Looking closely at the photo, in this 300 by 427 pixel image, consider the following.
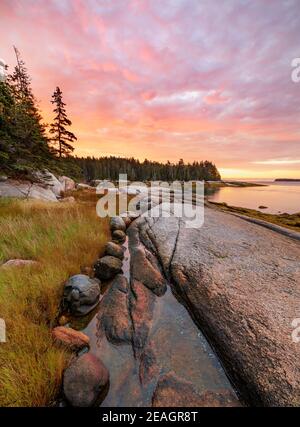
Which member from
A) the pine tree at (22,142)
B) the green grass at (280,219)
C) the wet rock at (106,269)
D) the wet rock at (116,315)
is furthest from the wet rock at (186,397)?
the pine tree at (22,142)

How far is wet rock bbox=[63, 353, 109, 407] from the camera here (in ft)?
6.37

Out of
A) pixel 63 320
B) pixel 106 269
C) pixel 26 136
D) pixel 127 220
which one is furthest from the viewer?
pixel 26 136

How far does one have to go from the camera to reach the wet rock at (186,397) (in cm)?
202

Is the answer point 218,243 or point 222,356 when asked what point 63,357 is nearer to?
point 222,356

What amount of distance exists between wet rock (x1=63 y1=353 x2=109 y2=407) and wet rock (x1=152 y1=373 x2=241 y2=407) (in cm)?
63

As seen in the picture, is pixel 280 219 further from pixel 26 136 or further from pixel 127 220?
pixel 26 136

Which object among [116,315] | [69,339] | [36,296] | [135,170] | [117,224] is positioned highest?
[135,170]

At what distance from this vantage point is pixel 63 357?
2.21m

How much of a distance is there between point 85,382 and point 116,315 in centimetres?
123

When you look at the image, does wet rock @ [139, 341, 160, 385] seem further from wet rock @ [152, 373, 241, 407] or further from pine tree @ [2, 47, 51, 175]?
pine tree @ [2, 47, 51, 175]

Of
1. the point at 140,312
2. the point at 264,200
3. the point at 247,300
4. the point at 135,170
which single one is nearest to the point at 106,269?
the point at 140,312

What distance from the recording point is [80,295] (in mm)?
3338

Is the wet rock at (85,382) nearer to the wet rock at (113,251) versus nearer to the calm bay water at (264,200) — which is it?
the wet rock at (113,251)

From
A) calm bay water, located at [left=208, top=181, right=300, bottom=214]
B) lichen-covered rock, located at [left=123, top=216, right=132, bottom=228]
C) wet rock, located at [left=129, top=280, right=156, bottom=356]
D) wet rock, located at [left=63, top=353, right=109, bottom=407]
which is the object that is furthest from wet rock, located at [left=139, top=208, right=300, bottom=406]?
calm bay water, located at [left=208, top=181, right=300, bottom=214]
